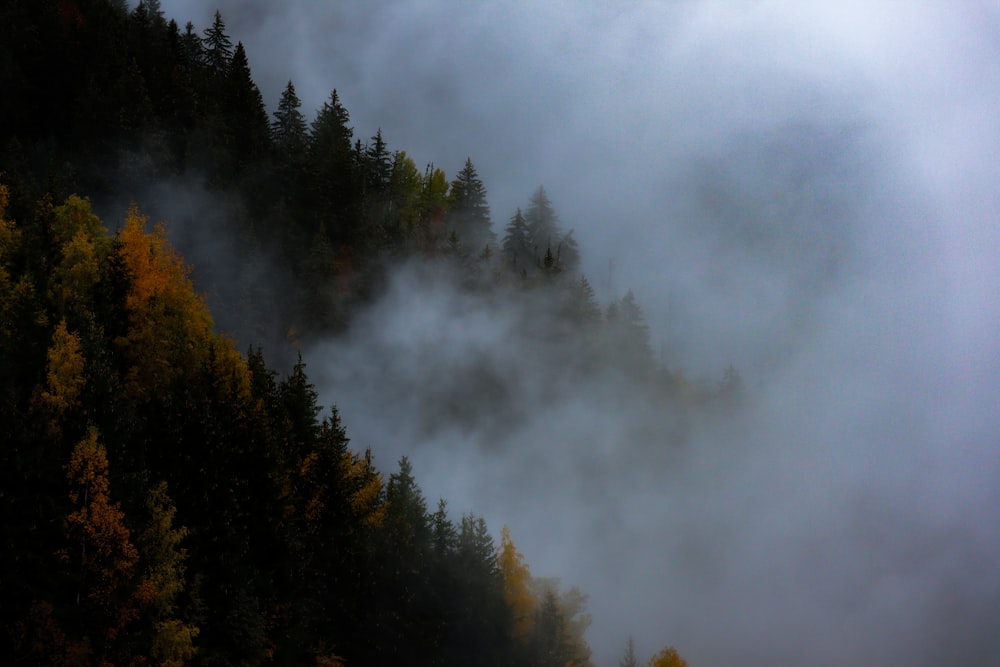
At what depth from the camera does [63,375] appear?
22516 millimetres

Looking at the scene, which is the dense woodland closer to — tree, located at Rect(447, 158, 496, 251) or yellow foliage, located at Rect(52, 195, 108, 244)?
yellow foliage, located at Rect(52, 195, 108, 244)

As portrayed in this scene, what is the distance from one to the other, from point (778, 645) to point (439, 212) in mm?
119450

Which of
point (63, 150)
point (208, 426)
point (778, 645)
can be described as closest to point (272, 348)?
point (63, 150)

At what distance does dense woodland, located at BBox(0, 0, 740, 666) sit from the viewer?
21.2 metres

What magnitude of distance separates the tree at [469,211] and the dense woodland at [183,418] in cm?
2080

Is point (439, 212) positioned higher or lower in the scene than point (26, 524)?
higher

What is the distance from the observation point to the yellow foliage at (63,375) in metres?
22.0

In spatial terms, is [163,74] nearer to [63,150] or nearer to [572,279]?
[63,150]

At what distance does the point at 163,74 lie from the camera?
2665 inches

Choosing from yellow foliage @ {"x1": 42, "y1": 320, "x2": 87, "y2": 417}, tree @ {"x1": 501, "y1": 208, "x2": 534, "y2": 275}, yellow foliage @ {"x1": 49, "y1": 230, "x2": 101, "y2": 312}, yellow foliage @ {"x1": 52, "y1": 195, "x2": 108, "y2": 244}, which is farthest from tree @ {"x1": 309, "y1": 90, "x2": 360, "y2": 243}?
yellow foliage @ {"x1": 42, "y1": 320, "x2": 87, "y2": 417}

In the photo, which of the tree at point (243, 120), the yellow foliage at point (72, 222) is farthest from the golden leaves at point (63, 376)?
the tree at point (243, 120)

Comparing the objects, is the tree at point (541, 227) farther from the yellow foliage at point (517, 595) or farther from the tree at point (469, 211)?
the yellow foliage at point (517, 595)

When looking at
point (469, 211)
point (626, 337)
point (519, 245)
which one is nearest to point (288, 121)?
point (469, 211)

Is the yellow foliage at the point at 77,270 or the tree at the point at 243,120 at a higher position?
the tree at the point at 243,120
